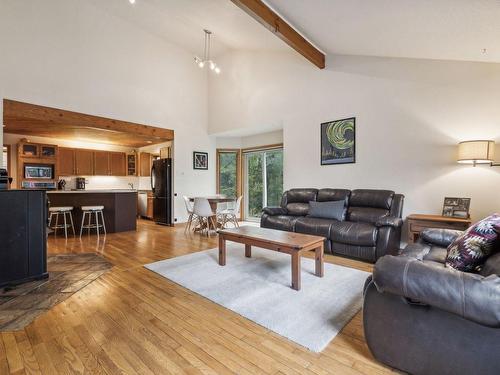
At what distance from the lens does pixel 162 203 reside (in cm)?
679

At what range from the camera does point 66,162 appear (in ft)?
22.5

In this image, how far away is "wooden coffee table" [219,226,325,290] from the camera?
2.56 m

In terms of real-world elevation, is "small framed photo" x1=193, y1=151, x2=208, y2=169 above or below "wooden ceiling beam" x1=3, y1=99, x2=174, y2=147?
below

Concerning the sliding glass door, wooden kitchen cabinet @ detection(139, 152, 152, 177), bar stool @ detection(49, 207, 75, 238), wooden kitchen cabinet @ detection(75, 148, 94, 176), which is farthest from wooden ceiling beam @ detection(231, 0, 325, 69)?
wooden kitchen cabinet @ detection(75, 148, 94, 176)

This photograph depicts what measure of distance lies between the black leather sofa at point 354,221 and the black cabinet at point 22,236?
10.5 ft

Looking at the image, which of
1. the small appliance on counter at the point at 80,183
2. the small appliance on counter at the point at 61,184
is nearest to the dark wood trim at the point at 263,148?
the small appliance on counter at the point at 80,183

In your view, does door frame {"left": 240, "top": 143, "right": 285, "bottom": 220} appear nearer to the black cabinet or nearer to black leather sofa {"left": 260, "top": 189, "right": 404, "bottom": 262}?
black leather sofa {"left": 260, "top": 189, "right": 404, "bottom": 262}

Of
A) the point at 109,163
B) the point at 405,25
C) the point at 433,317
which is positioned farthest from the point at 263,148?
the point at 433,317

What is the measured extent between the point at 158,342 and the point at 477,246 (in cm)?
221

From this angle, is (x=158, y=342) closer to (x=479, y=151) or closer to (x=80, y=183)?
(x=479, y=151)

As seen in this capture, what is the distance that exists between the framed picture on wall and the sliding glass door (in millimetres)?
1798

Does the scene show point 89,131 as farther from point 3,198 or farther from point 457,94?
point 457,94

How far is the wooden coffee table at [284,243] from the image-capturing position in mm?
2555

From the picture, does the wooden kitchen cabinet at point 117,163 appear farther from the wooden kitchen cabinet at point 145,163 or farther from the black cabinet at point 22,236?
A: the black cabinet at point 22,236
